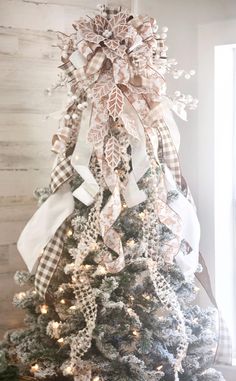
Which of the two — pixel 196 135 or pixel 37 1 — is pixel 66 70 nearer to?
pixel 37 1

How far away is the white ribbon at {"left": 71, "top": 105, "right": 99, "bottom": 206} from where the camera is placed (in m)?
1.98

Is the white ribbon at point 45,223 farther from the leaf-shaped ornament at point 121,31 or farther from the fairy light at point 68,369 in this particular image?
the leaf-shaped ornament at point 121,31

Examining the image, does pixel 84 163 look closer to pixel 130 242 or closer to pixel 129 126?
pixel 129 126

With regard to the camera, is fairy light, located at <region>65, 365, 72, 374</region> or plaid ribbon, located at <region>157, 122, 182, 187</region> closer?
fairy light, located at <region>65, 365, 72, 374</region>

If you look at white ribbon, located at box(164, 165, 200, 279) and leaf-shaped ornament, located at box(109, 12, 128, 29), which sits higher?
leaf-shaped ornament, located at box(109, 12, 128, 29)

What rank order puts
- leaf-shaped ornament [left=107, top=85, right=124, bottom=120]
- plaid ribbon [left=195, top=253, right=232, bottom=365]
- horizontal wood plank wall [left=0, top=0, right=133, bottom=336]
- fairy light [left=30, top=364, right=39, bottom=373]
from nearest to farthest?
leaf-shaped ornament [left=107, top=85, right=124, bottom=120]
fairy light [left=30, top=364, right=39, bottom=373]
plaid ribbon [left=195, top=253, right=232, bottom=365]
horizontal wood plank wall [left=0, top=0, right=133, bottom=336]

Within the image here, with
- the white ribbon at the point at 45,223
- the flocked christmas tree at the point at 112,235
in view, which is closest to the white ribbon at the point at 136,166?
the flocked christmas tree at the point at 112,235

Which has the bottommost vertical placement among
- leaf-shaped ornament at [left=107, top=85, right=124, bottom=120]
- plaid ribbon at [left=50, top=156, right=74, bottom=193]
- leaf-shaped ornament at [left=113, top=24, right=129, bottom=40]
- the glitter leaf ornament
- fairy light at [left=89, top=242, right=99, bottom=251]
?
fairy light at [left=89, top=242, right=99, bottom=251]

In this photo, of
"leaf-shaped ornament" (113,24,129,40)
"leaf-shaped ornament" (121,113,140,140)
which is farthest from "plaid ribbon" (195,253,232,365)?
"leaf-shaped ornament" (113,24,129,40)

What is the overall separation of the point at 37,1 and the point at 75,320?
4.37 feet

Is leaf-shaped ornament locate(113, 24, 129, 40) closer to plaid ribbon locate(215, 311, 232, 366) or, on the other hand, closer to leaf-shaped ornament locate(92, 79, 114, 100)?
leaf-shaped ornament locate(92, 79, 114, 100)

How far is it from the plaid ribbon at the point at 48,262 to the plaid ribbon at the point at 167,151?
451 millimetres

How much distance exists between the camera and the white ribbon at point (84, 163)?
198 cm

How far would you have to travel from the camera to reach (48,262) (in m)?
2.04
